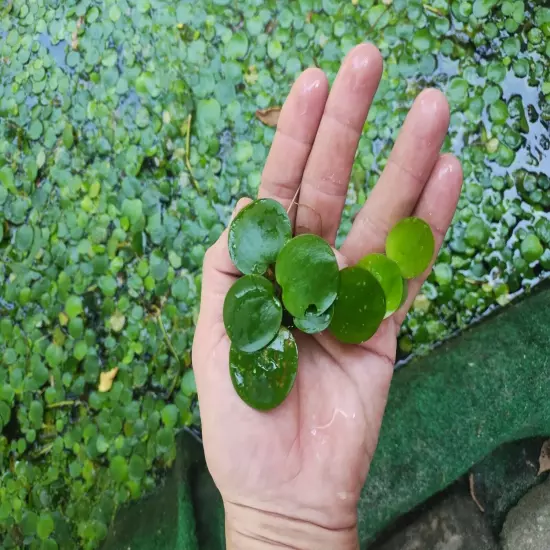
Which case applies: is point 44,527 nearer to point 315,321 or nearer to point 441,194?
point 315,321

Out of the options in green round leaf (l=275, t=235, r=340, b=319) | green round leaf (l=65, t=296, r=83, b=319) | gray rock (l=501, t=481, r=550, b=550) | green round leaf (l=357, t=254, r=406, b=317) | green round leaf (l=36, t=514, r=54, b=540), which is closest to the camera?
green round leaf (l=275, t=235, r=340, b=319)

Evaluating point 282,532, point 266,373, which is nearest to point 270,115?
point 266,373

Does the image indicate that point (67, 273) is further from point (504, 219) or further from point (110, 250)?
point (504, 219)

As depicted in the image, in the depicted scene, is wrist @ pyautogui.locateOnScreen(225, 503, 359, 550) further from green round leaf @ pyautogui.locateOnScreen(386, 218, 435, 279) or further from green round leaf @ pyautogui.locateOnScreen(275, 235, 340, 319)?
green round leaf @ pyautogui.locateOnScreen(386, 218, 435, 279)

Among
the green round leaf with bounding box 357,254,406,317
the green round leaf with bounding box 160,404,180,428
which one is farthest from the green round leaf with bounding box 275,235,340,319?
the green round leaf with bounding box 160,404,180,428

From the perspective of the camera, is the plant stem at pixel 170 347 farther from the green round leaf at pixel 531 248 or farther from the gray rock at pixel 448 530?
the green round leaf at pixel 531 248

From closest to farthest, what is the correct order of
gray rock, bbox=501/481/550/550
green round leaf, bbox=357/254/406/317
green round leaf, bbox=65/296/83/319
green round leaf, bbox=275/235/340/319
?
green round leaf, bbox=275/235/340/319 < green round leaf, bbox=357/254/406/317 < gray rock, bbox=501/481/550/550 < green round leaf, bbox=65/296/83/319

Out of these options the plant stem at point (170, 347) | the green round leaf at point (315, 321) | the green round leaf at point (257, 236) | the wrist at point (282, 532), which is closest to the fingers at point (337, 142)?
the green round leaf at point (257, 236)
